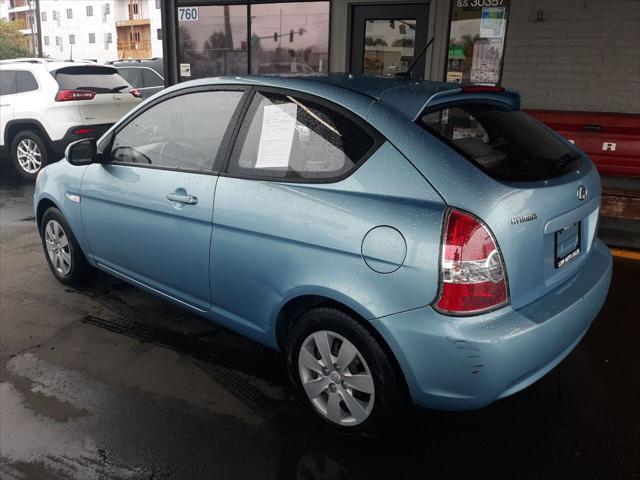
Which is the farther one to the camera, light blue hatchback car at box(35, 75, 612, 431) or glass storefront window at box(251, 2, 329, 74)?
glass storefront window at box(251, 2, 329, 74)

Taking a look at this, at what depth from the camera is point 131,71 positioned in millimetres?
14656

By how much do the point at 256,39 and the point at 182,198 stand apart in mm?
6857

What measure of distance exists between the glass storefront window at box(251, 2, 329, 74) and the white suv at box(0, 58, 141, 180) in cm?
245

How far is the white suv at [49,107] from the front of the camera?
8.45 meters

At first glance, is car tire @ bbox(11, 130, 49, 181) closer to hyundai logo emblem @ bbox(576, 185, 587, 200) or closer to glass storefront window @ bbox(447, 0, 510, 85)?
glass storefront window @ bbox(447, 0, 510, 85)

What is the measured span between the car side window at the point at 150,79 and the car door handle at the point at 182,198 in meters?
12.7

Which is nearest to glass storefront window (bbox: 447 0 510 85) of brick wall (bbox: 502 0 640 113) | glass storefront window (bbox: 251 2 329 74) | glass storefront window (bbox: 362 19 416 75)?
brick wall (bbox: 502 0 640 113)

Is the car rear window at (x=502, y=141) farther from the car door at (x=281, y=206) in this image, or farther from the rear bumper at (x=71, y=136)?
the rear bumper at (x=71, y=136)

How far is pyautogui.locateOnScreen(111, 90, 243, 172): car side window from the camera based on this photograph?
3.01 metres

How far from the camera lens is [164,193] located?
310cm

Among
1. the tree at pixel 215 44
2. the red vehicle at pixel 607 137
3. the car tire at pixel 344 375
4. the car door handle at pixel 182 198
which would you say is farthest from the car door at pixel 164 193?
the tree at pixel 215 44

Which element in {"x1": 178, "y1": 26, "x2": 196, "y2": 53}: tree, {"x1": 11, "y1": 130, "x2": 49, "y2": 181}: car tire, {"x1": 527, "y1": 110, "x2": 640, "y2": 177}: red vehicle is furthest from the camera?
{"x1": 178, "y1": 26, "x2": 196, "y2": 53}: tree

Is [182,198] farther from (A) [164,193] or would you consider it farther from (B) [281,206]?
(B) [281,206]

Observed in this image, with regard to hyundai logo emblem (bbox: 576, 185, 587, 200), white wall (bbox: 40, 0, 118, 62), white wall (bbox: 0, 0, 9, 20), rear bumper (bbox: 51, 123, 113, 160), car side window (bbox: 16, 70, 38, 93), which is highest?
white wall (bbox: 0, 0, 9, 20)
